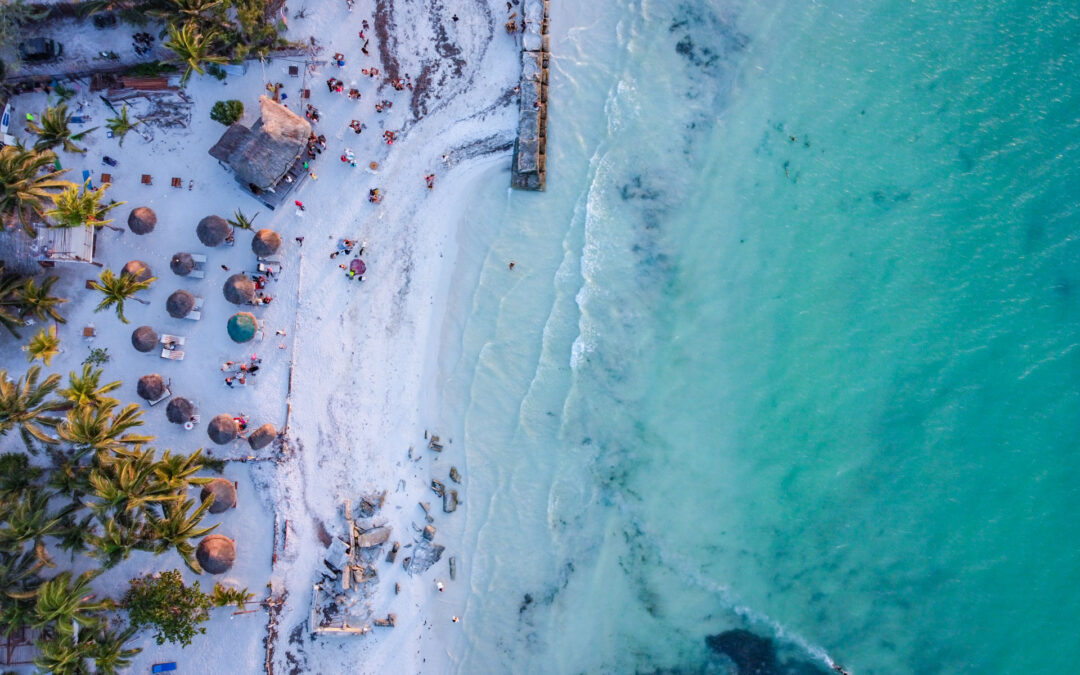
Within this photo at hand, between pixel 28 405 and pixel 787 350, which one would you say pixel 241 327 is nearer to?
pixel 28 405

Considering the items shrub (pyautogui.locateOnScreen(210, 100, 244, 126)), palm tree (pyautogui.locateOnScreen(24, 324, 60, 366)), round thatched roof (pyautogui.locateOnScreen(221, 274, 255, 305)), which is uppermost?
shrub (pyautogui.locateOnScreen(210, 100, 244, 126))

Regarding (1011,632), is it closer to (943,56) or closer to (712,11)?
(943,56)

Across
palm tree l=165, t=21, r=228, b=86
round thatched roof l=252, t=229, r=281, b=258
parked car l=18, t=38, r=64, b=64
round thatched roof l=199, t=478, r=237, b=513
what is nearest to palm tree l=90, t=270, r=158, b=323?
round thatched roof l=252, t=229, r=281, b=258

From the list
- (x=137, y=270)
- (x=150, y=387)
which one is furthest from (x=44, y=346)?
(x=137, y=270)

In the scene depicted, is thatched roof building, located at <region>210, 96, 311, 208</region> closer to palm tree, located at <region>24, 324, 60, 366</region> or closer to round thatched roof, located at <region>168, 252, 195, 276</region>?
round thatched roof, located at <region>168, 252, 195, 276</region>

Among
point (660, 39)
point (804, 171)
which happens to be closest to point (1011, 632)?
point (804, 171)

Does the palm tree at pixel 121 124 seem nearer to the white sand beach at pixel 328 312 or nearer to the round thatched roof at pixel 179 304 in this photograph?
the white sand beach at pixel 328 312
